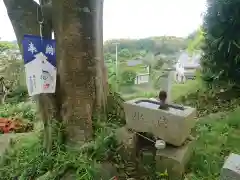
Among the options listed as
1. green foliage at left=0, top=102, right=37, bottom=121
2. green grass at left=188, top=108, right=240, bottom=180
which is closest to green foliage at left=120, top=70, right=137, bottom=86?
green grass at left=188, top=108, right=240, bottom=180

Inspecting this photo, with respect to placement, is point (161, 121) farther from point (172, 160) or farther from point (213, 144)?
point (213, 144)

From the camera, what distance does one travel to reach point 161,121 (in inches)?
86.4

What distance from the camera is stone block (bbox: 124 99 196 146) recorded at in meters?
2.11

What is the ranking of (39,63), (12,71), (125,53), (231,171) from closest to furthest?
1. (231,171)
2. (39,63)
3. (125,53)
4. (12,71)

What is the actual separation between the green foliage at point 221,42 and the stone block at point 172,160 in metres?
2.80

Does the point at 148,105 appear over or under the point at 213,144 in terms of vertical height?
over

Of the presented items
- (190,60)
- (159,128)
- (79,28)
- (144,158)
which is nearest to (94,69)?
(79,28)

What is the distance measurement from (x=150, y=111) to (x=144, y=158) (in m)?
0.49

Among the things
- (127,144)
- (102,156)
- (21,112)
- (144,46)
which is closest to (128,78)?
(144,46)

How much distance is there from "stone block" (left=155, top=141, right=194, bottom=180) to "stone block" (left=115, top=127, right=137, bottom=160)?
10.8 inches

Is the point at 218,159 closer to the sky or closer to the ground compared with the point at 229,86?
closer to the ground

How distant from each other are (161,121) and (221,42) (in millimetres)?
2851

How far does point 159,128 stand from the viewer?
2227 mm

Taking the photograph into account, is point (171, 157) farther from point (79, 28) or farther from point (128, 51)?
point (128, 51)
